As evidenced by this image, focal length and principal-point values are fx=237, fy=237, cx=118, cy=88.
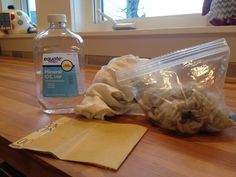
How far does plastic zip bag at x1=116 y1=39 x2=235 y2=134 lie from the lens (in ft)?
1.23

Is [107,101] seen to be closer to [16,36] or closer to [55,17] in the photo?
[55,17]

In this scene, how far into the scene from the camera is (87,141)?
357mm

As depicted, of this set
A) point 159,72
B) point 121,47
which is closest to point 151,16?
point 121,47

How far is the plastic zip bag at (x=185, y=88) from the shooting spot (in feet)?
1.23

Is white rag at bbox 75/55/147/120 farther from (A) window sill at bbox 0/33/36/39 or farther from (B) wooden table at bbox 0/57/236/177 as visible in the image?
(A) window sill at bbox 0/33/36/39

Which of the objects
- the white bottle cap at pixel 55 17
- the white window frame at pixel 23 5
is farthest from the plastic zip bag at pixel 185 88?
the white window frame at pixel 23 5

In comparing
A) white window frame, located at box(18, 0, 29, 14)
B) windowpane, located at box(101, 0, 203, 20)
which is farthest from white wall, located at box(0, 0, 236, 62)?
white window frame, located at box(18, 0, 29, 14)

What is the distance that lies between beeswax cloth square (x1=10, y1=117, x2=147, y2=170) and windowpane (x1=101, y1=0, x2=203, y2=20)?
0.86 meters

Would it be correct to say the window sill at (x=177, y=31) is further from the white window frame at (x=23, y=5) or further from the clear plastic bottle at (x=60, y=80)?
the white window frame at (x=23, y=5)

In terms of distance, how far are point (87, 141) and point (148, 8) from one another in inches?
41.4

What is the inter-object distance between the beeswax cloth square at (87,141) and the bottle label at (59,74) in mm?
70

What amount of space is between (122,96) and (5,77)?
2.12 ft

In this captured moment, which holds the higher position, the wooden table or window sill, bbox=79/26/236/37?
window sill, bbox=79/26/236/37

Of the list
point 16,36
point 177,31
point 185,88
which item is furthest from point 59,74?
point 16,36
